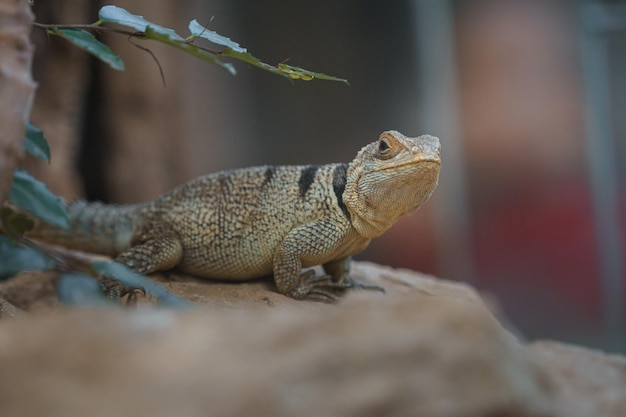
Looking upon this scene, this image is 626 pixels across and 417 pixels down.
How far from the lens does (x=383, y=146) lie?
322 centimetres

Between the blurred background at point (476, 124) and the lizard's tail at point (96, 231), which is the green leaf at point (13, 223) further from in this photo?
the blurred background at point (476, 124)

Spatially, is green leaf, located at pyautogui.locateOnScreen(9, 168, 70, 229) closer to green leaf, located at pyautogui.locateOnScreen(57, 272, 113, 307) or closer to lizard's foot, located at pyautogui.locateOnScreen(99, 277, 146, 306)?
green leaf, located at pyautogui.locateOnScreen(57, 272, 113, 307)

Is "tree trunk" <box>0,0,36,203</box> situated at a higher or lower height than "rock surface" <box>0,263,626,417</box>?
higher

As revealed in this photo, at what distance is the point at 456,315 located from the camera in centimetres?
157

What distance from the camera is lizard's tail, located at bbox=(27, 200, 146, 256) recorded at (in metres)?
3.77

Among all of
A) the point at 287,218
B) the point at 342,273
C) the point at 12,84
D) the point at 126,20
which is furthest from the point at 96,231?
the point at 12,84

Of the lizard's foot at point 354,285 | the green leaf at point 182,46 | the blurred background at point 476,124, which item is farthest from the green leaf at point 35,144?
the blurred background at point 476,124

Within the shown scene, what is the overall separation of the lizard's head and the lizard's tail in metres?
1.20

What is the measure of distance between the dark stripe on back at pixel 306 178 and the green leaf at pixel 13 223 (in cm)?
149

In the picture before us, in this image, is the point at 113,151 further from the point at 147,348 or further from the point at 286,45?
the point at 147,348

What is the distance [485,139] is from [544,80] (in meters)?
0.66

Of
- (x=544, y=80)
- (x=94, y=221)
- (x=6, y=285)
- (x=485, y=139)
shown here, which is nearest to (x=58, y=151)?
(x=94, y=221)

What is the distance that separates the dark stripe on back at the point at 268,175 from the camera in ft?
11.7

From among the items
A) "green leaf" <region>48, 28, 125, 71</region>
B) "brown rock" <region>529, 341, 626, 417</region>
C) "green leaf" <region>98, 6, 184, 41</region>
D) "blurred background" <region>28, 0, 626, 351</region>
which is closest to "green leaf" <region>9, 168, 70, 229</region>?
"green leaf" <region>48, 28, 125, 71</region>
